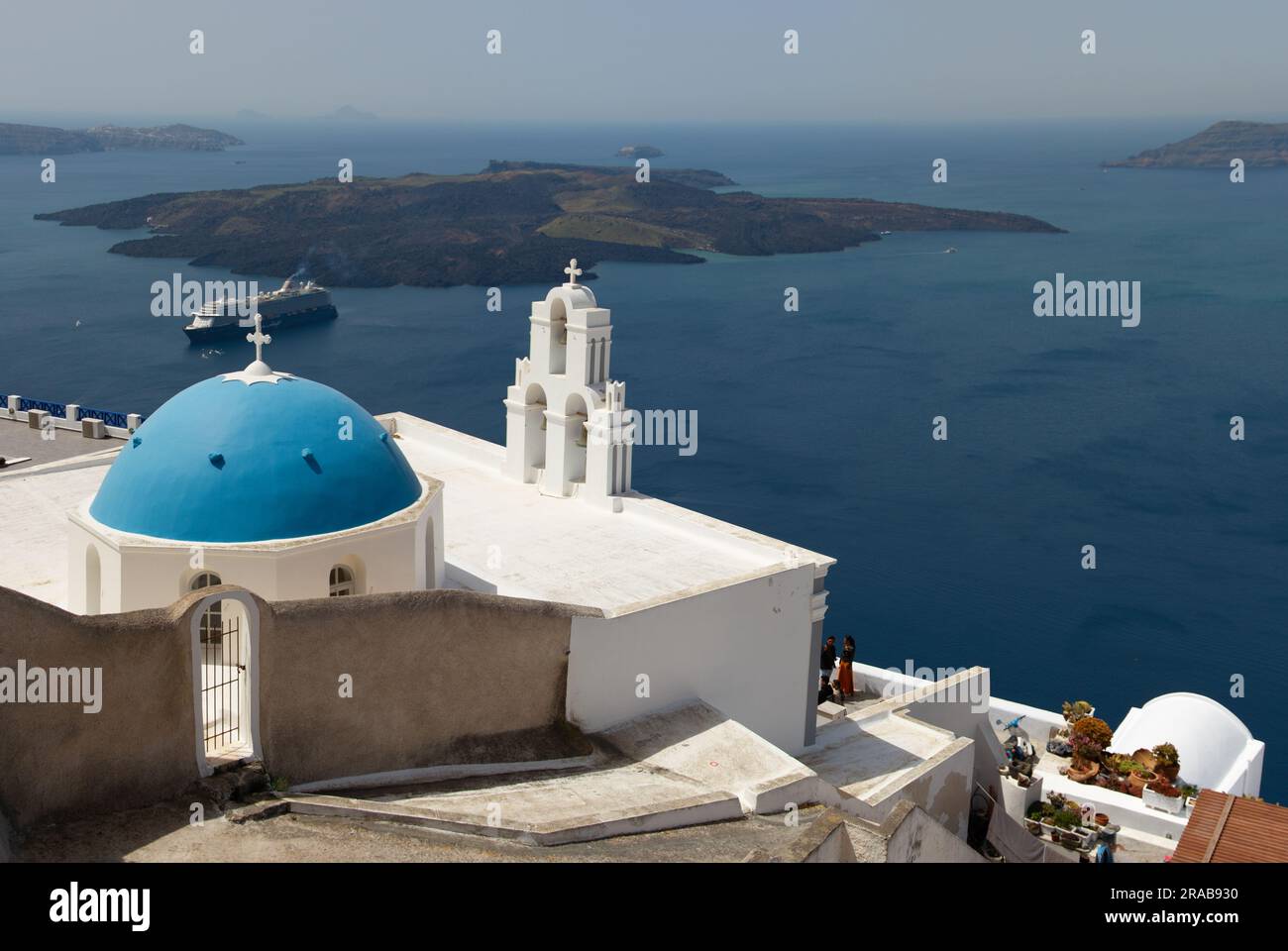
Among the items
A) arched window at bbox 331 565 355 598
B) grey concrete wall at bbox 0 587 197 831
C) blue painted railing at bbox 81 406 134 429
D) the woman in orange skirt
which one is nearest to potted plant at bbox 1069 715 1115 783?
the woman in orange skirt

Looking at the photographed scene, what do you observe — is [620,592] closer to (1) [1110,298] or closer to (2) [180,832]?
(2) [180,832]

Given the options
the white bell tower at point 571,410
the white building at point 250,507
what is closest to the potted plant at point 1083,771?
the white bell tower at point 571,410

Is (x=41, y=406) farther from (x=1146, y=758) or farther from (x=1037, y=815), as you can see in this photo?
(x=1146, y=758)

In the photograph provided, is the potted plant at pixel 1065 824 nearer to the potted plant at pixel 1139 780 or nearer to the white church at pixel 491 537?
the potted plant at pixel 1139 780

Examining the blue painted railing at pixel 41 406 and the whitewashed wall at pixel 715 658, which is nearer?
the whitewashed wall at pixel 715 658

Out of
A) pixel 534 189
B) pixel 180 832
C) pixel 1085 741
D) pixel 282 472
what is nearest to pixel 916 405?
pixel 1085 741
